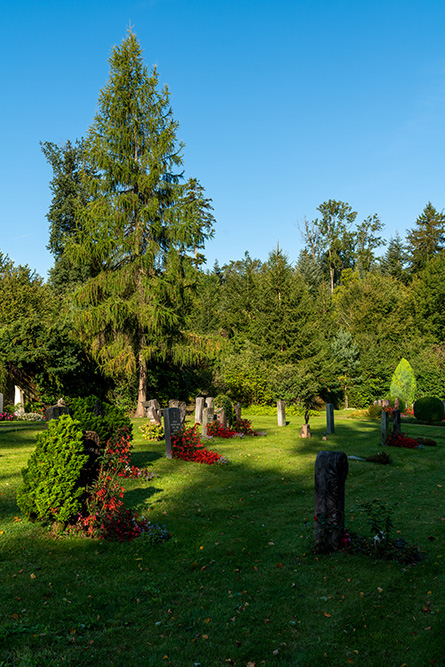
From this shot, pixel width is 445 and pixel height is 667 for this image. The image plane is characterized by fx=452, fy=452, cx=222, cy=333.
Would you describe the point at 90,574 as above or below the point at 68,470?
below

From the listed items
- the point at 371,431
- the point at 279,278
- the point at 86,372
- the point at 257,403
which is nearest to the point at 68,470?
the point at 371,431

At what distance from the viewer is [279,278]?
34344mm

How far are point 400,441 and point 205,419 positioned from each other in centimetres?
688

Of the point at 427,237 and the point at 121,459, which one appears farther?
the point at 427,237

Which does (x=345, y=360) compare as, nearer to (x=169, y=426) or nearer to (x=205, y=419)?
(x=205, y=419)

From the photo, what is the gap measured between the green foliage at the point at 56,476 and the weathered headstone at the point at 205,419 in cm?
950

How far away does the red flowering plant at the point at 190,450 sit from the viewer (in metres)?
12.3

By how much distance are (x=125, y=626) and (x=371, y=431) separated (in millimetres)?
17439

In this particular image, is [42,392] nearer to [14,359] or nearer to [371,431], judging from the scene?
[14,359]

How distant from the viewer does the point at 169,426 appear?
12.8m

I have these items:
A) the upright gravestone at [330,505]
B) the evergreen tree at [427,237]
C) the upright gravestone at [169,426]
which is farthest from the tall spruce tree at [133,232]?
the evergreen tree at [427,237]

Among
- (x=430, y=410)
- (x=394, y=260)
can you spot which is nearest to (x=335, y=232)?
(x=394, y=260)

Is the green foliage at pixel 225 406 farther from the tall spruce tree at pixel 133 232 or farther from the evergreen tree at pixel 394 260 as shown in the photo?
the evergreen tree at pixel 394 260

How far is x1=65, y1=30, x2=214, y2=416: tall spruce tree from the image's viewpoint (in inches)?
977
